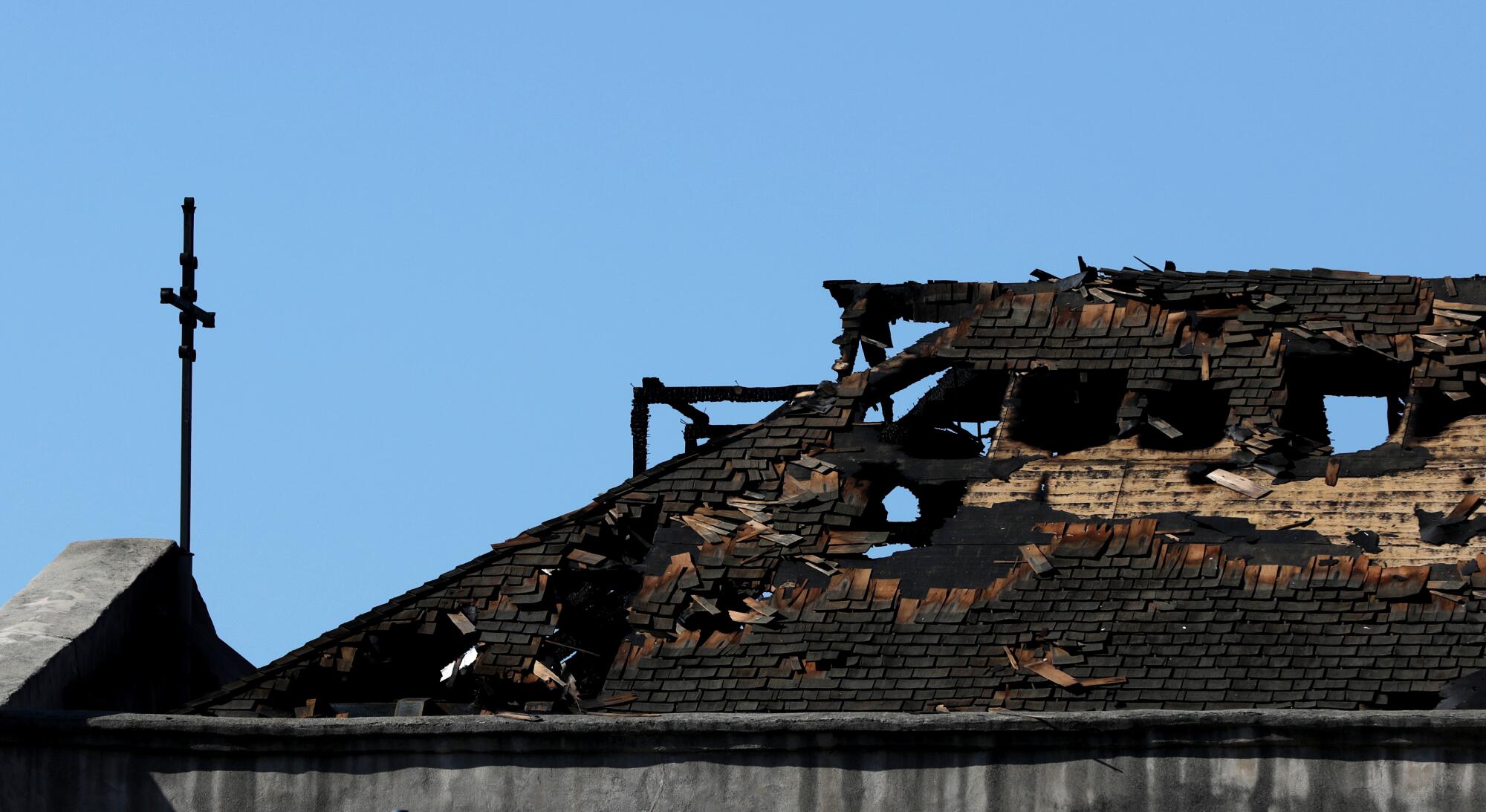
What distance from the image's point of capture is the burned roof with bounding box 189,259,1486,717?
1955 centimetres

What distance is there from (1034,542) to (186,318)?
26.7 ft

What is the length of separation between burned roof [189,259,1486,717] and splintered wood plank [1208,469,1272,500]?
0.04 m

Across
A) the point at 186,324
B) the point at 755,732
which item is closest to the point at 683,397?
the point at 186,324

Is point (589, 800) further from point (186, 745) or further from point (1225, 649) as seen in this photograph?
point (1225, 649)

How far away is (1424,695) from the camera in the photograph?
1864cm

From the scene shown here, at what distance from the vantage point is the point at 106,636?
2011 centimetres

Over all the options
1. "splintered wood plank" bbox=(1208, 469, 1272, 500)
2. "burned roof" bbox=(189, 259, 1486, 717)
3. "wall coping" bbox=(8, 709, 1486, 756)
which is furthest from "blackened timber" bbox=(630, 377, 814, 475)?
"wall coping" bbox=(8, 709, 1486, 756)

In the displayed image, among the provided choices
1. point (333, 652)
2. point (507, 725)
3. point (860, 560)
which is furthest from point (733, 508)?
point (507, 725)

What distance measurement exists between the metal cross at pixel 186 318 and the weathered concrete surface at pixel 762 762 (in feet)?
16.7

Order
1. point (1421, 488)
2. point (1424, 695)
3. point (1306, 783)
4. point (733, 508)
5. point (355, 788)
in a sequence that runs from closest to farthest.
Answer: point (1306, 783)
point (355, 788)
point (1424, 695)
point (1421, 488)
point (733, 508)

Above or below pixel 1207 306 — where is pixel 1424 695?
below

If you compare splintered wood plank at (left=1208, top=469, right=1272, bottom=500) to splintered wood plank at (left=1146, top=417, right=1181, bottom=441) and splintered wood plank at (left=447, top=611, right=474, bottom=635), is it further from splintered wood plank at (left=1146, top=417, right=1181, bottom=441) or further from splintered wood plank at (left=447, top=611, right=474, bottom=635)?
splintered wood plank at (left=447, top=611, right=474, bottom=635)

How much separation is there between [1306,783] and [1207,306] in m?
7.66

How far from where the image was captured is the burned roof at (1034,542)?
64.1 ft
